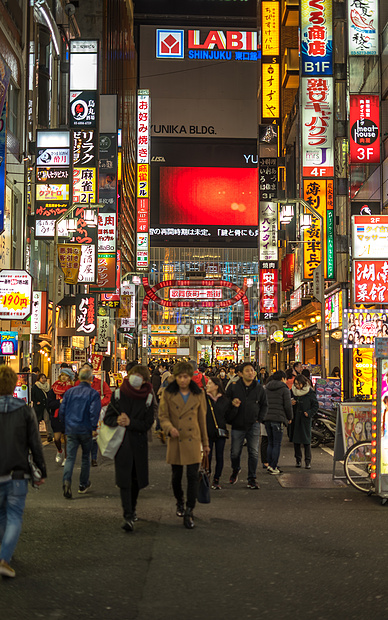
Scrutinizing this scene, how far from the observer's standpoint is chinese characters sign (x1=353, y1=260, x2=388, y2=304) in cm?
2394

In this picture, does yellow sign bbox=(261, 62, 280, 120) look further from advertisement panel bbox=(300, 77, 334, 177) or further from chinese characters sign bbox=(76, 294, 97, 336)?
chinese characters sign bbox=(76, 294, 97, 336)

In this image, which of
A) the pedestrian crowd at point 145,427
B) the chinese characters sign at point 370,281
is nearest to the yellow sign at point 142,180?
the chinese characters sign at point 370,281

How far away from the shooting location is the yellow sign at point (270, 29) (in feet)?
165

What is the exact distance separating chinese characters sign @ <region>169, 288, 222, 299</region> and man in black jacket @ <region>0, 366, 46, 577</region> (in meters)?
68.6

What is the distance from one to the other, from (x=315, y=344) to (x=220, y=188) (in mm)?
75108

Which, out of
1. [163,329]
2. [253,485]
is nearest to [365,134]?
[253,485]

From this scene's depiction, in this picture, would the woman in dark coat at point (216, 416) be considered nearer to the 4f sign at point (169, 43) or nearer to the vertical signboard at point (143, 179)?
the vertical signboard at point (143, 179)

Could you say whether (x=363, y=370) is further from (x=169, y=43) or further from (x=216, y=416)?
(x=169, y=43)

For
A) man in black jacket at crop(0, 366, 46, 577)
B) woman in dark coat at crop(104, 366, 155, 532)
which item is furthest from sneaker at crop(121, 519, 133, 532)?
man in black jacket at crop(0, 366, 46, 577)

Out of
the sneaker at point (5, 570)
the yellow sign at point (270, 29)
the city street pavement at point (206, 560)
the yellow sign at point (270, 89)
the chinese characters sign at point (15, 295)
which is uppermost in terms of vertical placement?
the yellow sign at point (270, 29)

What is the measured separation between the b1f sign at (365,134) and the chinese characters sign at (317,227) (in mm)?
4997

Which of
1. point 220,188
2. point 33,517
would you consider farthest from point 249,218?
point 33,517

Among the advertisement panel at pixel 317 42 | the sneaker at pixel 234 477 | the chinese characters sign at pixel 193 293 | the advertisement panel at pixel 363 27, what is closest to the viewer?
the sneaker at pixel 234 477

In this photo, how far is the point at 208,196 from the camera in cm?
11581
